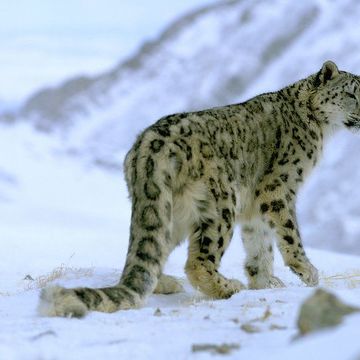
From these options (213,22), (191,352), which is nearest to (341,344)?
(191,352)

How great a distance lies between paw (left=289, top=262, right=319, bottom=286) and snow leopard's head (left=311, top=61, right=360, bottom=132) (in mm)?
1607

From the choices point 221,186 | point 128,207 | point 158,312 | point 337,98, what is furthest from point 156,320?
point 128,207

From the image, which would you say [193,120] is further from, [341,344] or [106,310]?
[341,344]

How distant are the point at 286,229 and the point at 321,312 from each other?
12.8ft

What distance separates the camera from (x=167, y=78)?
167ft

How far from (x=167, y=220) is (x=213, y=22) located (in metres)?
51.0

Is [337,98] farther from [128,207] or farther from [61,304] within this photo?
[128,207]

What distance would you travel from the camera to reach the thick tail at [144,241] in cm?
692

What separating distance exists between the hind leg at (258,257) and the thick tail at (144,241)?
1.64 metres

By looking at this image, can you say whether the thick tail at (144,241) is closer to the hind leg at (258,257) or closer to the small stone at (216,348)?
the small stone at (216,348)

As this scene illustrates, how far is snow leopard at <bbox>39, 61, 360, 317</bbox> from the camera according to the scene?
7434mm

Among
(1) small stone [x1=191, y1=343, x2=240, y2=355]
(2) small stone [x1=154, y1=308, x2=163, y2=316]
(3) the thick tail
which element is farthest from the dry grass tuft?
(1) small stone [x1=191, y1=343, x2=240, y2=355]

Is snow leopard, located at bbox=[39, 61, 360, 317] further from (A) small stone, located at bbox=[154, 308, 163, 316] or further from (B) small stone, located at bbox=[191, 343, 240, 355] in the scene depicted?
(B) small stone, located at bbox=[191, 343, 240, 355]

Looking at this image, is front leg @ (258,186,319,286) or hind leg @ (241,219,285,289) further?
hind leg @ (241,219,285,289)
